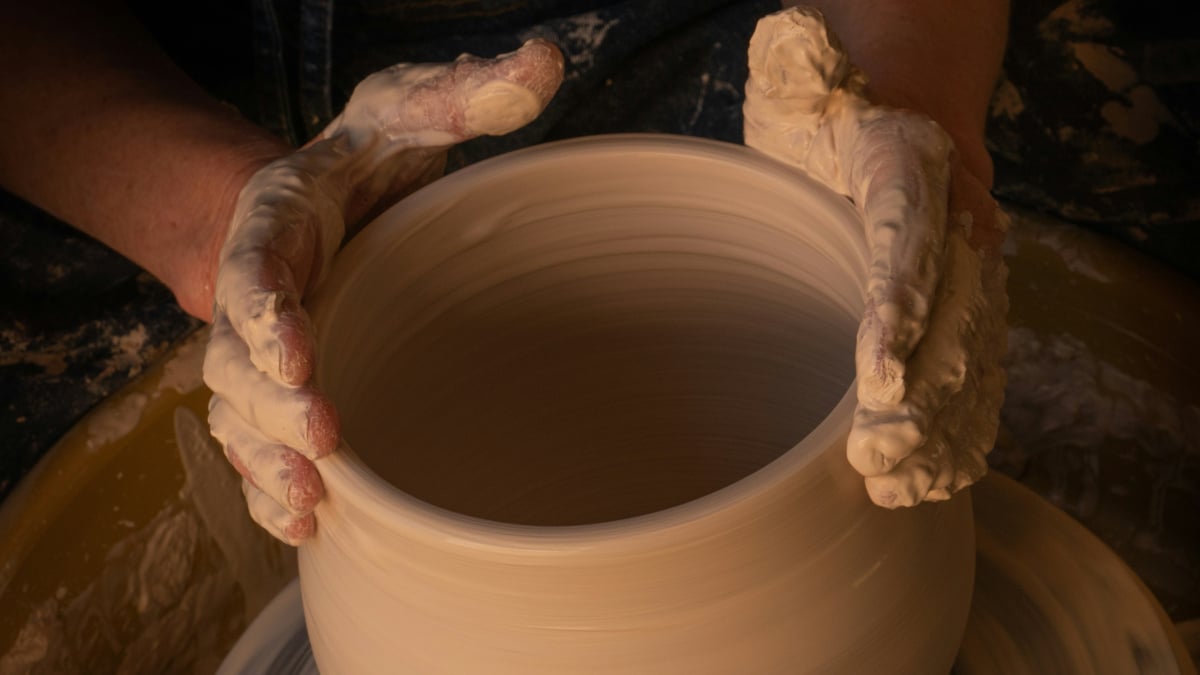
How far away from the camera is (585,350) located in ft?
3.71

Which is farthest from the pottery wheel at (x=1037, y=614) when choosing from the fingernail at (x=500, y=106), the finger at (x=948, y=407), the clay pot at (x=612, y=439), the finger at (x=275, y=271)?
the fingernail at (x=500, y=106)

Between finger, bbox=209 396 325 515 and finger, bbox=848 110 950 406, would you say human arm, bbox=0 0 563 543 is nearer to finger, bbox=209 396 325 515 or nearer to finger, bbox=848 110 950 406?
finger, bbox=209 396 325 515

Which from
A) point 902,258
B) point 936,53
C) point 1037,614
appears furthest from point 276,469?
point 936,53

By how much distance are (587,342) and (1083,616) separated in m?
0.49

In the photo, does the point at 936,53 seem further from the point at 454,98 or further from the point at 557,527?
the point at 557,527

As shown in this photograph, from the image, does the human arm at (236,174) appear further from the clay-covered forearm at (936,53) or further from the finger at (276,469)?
the clay-covered forearm at (936,53)

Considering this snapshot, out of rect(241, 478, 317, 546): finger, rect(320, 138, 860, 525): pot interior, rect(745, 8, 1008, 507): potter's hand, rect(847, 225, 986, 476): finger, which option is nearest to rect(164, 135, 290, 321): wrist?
rect(320, 138, 860, 525): pot interior

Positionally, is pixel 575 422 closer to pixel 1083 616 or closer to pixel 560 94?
pixel 1083 616

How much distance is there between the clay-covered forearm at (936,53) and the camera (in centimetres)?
111

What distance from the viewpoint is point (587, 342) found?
113 cm

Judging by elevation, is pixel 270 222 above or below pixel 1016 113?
above

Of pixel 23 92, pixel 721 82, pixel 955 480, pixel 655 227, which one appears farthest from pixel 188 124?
pixel 955 480

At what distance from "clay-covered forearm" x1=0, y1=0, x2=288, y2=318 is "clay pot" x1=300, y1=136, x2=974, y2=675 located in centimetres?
30

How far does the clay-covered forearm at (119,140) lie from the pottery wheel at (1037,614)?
36 centimetres
